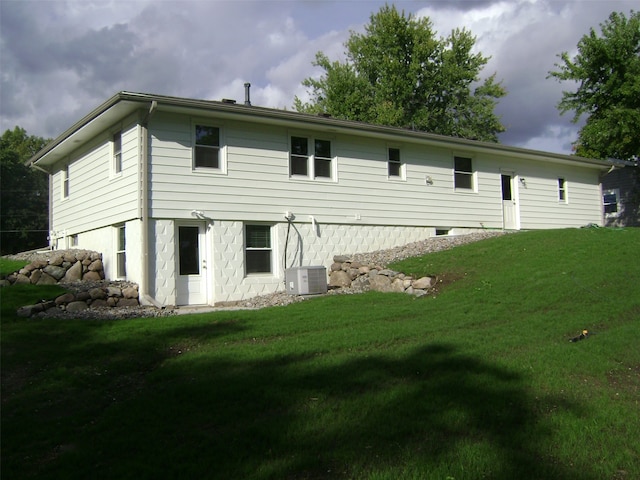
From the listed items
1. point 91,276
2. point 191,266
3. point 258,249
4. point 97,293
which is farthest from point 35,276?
point 258,249

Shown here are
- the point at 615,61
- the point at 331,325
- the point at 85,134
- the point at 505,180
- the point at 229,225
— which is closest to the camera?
the point at 331,325

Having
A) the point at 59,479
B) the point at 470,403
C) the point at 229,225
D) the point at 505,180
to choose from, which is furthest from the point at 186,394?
the point at 505,180

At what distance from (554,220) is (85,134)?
16174mm

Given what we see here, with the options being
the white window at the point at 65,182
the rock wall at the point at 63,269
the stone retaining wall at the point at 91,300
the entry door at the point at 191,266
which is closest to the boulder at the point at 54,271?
the rock wall at the point at 63,269

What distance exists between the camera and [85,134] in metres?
15.2

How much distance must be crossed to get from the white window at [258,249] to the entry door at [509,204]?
9.27m

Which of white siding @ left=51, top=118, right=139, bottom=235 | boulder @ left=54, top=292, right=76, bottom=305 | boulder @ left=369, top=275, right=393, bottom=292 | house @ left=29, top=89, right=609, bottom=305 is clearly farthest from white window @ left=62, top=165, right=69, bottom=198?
boulder @ left=369, top=275, right=393, bottom=292

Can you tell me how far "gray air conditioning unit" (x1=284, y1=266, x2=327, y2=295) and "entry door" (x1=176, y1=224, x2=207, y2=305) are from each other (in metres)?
2.02

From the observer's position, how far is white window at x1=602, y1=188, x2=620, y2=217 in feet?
92.6

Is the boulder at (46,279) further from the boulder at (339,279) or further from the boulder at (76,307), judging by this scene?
the boulder at (339,279)

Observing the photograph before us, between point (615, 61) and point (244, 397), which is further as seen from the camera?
point (615, 61)

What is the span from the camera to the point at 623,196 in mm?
27906

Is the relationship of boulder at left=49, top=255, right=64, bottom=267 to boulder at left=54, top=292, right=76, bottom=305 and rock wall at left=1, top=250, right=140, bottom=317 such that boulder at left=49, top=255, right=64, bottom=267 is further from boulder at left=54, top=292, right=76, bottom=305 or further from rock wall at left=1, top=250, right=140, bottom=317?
boulder at left=54, top=292, right=76, bottom=305

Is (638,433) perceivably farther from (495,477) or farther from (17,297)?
(17,297)
